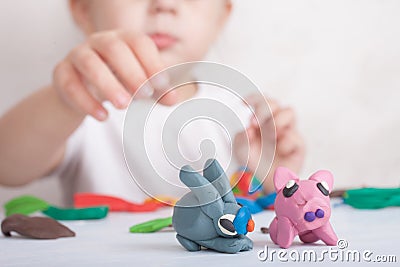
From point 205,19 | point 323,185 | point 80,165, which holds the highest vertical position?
point 205,19

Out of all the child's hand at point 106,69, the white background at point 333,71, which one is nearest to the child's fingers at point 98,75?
the child's hand at point 106,69

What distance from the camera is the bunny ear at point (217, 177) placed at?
1.33ft

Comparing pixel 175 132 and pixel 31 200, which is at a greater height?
pixel 175 132

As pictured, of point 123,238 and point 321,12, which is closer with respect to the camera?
point 123,238

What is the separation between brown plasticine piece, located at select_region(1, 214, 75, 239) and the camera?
498 millimetres

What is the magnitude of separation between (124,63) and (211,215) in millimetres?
216

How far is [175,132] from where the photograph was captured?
41 cm

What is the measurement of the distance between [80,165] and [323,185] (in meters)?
0.67

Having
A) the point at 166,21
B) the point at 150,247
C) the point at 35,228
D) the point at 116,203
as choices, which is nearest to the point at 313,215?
the point at 150,247

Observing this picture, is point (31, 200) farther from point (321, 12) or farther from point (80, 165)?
point (321, 12)

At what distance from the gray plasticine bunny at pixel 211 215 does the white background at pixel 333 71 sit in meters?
0.78

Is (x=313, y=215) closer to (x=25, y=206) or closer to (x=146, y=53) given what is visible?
(x=146, y=53)

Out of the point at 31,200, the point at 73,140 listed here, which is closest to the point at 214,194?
the point at 31,200

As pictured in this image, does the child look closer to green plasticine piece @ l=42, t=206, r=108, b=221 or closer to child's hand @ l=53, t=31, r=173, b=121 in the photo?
child's hand @ l=53, t=31, r=173, b=121
